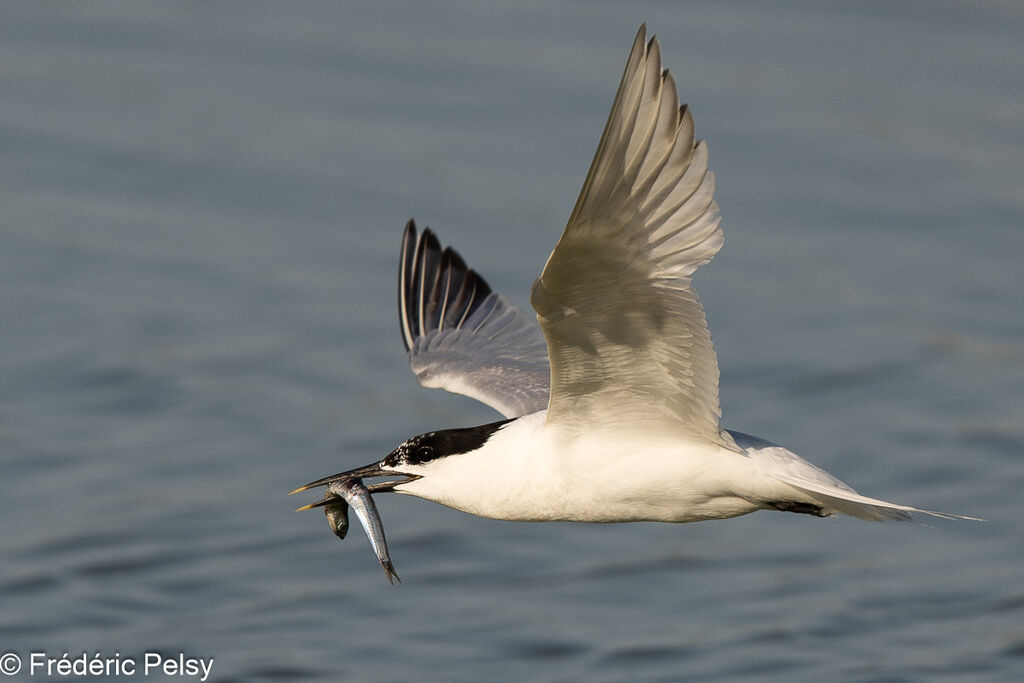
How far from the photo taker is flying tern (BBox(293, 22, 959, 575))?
251 inches

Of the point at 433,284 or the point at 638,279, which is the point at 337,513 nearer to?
the point at 433,284

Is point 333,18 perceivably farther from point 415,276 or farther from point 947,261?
point 415,276

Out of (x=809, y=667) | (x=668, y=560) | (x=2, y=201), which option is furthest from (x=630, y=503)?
(x=2, y=201)

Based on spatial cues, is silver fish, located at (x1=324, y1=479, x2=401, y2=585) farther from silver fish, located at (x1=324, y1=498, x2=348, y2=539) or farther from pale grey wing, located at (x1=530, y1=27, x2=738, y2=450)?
pale grey wing, located at (x1=530, y1=27, x2=738, y2=450)

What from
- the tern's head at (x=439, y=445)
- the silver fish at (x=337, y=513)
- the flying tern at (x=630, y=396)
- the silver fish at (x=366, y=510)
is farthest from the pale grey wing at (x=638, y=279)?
the silver fish at (x=337, y=513)

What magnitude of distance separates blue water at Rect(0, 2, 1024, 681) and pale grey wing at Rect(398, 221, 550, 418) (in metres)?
1.58

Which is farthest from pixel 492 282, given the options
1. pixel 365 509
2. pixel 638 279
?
pixel 638 279

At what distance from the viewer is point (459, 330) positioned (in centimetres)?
1018

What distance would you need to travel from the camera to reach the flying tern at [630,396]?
20.9 feet

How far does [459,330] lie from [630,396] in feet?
8.95

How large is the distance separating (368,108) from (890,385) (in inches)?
216

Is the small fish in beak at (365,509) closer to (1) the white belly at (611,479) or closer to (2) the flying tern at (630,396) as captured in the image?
(2) the flying tern at (630,396)

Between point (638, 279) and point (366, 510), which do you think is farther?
point (366, 510)

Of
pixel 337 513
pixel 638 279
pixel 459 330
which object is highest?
pixel 459 330
